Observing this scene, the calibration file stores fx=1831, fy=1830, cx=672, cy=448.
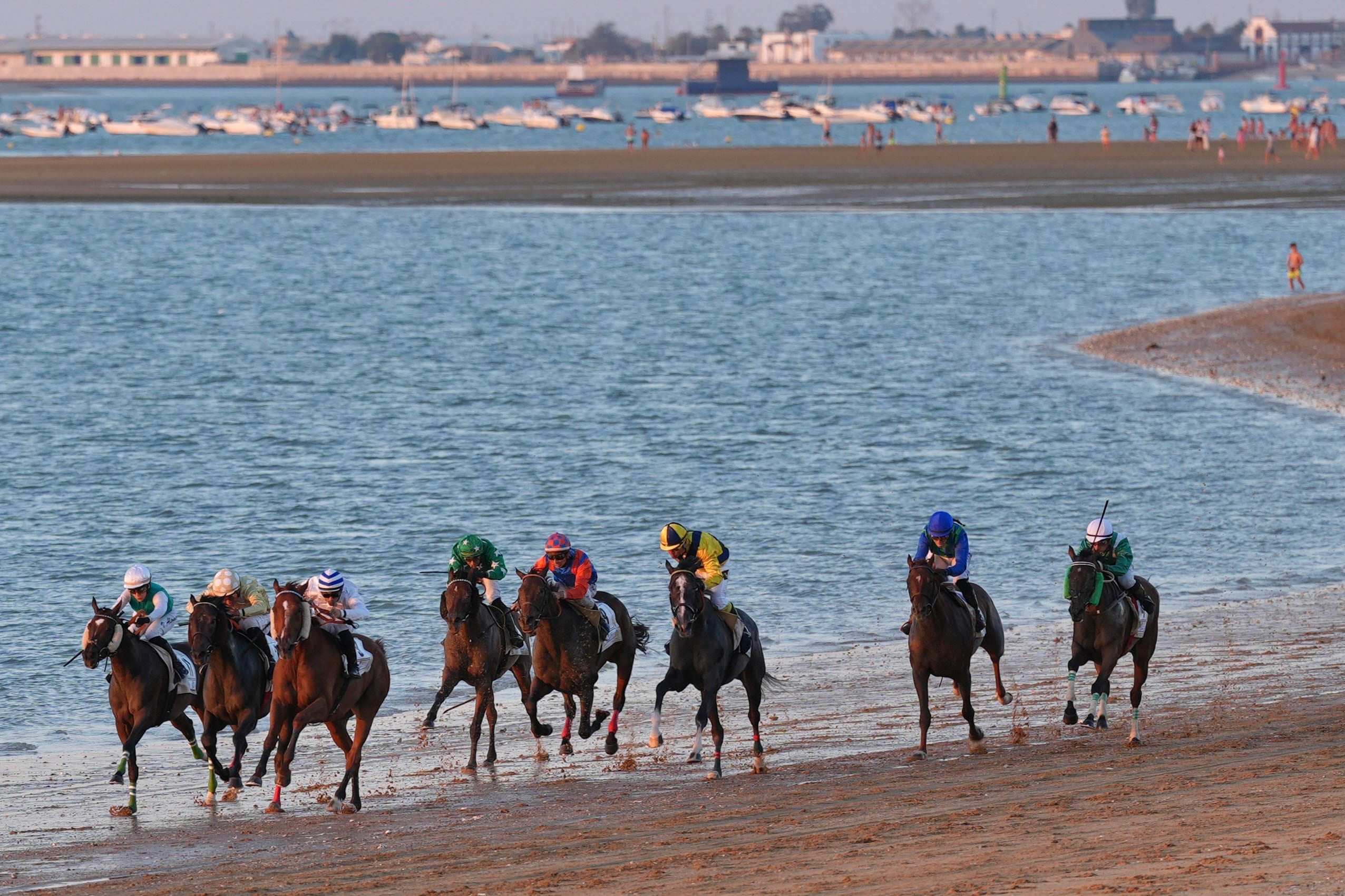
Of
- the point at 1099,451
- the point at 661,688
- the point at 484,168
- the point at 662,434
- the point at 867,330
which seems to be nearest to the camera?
the point at 661,688

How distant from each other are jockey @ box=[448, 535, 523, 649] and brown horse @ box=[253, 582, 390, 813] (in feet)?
5.33

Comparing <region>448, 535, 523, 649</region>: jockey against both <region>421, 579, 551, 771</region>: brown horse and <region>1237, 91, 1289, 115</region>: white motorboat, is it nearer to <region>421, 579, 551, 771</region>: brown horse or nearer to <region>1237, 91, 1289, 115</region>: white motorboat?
<region>421, 579, 551, 771</region>: brown horse

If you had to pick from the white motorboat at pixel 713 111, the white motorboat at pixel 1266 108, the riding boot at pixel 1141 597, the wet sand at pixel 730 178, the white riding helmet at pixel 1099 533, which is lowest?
the riding boot at pixel 1141 597

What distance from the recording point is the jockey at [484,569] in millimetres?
15625

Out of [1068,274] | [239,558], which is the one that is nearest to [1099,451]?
[239,558]

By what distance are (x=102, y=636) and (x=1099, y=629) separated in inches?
324

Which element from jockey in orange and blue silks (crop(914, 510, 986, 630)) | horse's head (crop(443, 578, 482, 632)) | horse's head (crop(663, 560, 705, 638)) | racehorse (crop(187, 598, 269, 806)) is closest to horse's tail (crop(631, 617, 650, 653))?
horse's head (crop(663, 560, 705, 638))

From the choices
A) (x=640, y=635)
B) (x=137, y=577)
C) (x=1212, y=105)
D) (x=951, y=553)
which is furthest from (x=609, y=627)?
(x=1212, y=105)

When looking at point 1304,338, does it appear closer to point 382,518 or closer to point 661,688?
point 382,518

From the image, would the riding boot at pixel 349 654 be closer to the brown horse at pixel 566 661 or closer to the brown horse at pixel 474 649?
the brown horse at pixel 474 649

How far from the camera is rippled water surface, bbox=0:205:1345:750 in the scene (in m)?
23.5

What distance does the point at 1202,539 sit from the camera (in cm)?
2511

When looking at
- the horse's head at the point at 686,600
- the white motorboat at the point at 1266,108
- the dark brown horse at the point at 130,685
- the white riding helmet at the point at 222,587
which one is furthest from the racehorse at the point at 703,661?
the white motorboat at the point at 1266,108

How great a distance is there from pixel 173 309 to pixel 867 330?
21764 millimetres
